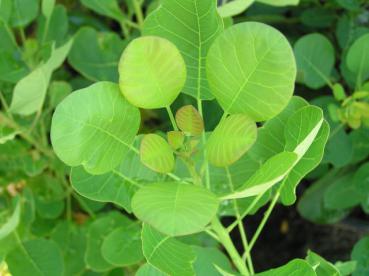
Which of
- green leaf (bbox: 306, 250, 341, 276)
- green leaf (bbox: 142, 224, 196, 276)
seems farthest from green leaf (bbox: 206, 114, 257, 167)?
green leaf (bbox: 306, 250, 341, 276)

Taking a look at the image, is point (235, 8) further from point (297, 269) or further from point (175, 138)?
point (297, 269)

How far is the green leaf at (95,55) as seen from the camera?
1.30 metres

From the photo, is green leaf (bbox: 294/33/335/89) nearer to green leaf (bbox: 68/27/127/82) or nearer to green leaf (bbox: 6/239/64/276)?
green leaf (bbox: 68/27/127/82)

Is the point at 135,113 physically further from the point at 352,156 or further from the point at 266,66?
the point at 352,156

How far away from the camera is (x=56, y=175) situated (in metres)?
1.37

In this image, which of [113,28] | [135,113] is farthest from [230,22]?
[113,28]

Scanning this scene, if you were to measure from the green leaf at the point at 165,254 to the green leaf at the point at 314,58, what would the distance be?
21.1 inches

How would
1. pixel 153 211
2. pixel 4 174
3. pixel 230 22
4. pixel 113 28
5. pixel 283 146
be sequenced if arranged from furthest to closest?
pixel 113 28 → pixel 4 174 → pixel 230 22 → pixel 283 146 → pixel 153 211

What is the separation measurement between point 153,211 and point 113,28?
117cm

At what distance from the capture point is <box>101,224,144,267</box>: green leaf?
1.06 metres

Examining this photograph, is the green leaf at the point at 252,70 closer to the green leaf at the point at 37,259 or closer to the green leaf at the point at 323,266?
the green leaf at the point at 323,266

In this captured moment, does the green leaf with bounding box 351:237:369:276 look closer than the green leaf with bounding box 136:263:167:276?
No

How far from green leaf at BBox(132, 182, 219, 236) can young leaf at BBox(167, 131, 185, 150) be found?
54mm

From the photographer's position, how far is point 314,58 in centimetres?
123
